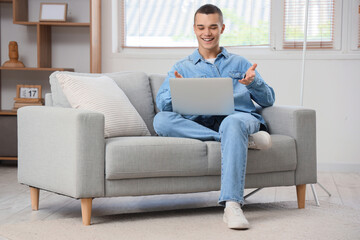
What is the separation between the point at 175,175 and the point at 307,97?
230 centimetres

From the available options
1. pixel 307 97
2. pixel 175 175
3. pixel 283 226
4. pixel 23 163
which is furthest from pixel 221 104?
pixel 307 97

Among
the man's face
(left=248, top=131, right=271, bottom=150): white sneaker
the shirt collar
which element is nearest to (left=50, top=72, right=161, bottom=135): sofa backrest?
the shirt collar

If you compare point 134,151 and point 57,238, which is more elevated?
point 134,151

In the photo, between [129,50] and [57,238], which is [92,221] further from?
[129,50]

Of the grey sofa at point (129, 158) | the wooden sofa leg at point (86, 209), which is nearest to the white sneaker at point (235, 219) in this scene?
the grey sofa at point (129, 158)

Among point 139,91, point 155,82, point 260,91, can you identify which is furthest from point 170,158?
point 155,82

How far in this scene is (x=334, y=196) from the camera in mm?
3350

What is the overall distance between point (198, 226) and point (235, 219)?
19 cm

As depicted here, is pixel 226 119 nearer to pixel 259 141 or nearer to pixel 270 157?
pixel 259 141

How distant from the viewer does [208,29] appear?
3.00 m

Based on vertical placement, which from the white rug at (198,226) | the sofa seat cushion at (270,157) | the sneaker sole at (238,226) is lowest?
the white rug at (198,226)

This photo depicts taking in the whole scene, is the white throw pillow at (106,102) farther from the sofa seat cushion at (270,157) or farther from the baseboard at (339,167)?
the baseboard at (339,167)

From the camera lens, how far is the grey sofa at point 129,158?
8.12ft

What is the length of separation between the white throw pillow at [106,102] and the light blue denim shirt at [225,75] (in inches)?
6.7
